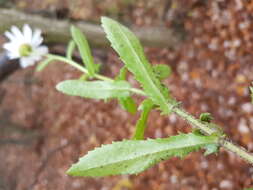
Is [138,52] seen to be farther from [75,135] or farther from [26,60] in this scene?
[75,135]

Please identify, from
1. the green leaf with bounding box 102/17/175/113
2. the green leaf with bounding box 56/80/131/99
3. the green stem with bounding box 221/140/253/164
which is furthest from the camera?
the green leaf with bounding box 56/80/131/99

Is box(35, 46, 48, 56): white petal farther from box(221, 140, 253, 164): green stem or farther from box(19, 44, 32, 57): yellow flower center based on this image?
box(221, 140, 253, 164): green stem

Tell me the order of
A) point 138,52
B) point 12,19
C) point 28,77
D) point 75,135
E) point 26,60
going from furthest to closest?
point 28,77 < point 75,135 < point 12,19 < point 26,60 < point 138,52

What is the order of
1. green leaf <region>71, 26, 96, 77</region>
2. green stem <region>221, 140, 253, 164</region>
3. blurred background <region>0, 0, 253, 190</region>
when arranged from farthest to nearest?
blurred background <region>0, 0, 253, 190</region> < green leaf <region>71, 26, 96, 77</region> < green stem <region>221, 140, 253, 164</region>

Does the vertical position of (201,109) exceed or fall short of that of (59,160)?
it exceeds it

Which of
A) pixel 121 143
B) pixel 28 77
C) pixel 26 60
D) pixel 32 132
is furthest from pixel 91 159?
pixel 28 77

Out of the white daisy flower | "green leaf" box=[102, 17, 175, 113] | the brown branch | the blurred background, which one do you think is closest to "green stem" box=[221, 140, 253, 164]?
"green leaf" box=[102, 17, 175, 113]

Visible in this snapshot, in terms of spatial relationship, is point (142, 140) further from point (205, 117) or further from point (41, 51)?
point (41, 51)

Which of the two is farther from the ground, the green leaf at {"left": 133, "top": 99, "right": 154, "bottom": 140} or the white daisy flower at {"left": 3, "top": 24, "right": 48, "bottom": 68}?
the white daisy flower at {"left": 3, "top": 24, "right": 48, "bottom": 68}

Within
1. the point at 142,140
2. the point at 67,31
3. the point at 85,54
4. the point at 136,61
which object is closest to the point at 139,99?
the point at 67,31
